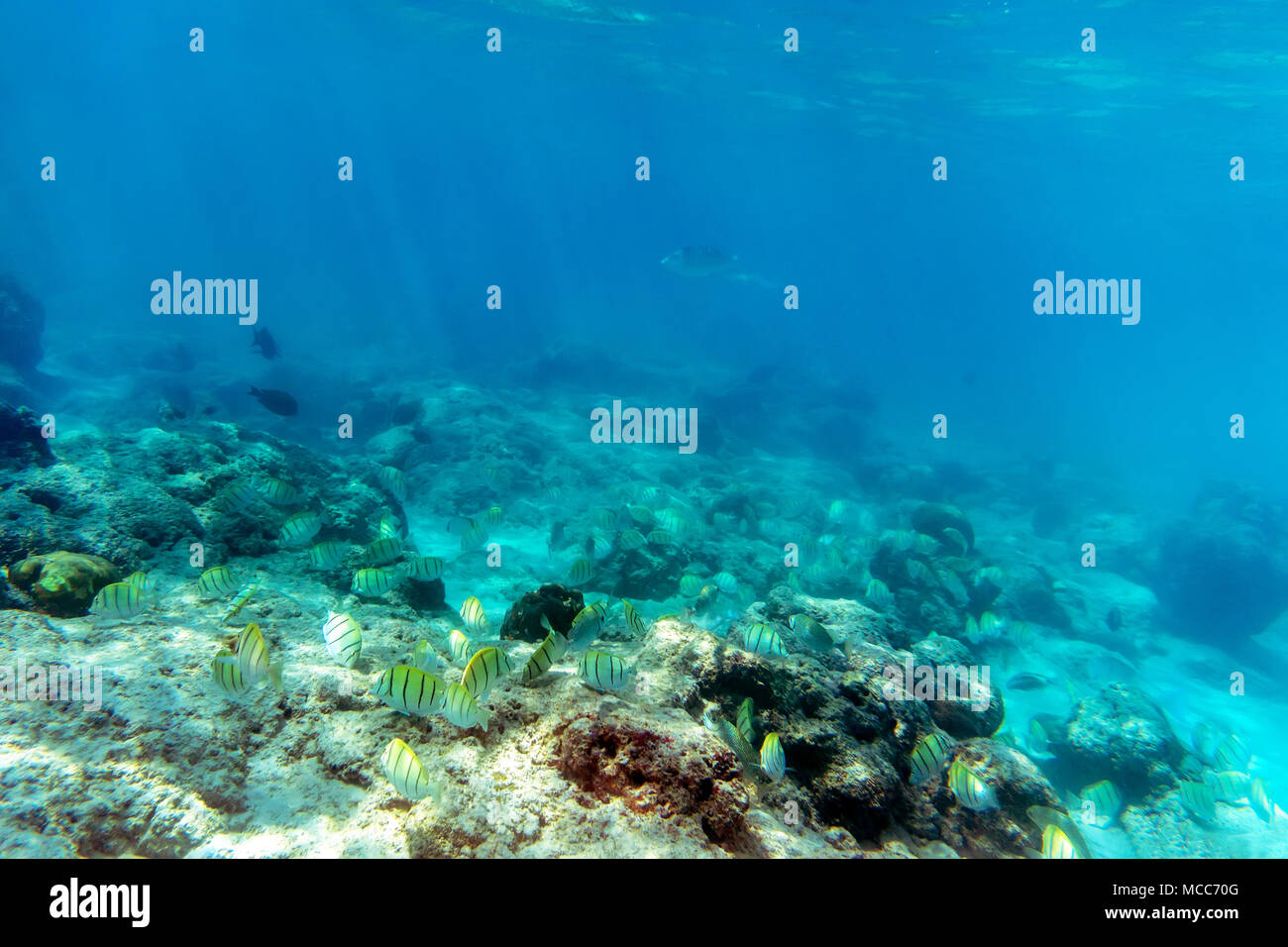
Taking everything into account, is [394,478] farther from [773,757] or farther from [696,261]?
[696,261]

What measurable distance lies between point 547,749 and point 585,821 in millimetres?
530

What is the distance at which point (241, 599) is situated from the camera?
188 inches

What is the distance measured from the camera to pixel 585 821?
2.57 m

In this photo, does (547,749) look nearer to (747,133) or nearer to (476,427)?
(476,427)

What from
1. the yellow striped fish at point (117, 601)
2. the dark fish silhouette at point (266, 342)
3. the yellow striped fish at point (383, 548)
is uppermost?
the dark fish silhouette at point (266, 342)

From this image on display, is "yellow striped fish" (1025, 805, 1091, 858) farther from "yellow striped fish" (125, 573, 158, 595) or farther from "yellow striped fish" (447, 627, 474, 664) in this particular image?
"yellow striped fish" (125, 573, 158, 595)

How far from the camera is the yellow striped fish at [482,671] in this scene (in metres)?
2.93

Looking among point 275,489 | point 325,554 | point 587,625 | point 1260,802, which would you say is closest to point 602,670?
point 587,625

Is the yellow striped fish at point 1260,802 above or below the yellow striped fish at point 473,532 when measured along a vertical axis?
below

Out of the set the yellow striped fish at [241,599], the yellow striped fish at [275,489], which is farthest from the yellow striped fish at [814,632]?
the yellow striped fish at [275,489]

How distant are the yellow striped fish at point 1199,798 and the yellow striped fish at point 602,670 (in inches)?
285

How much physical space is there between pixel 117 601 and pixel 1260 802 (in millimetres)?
11413

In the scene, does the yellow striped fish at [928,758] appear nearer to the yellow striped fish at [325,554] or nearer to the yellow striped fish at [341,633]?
the yellow striped fish at [341,633]
